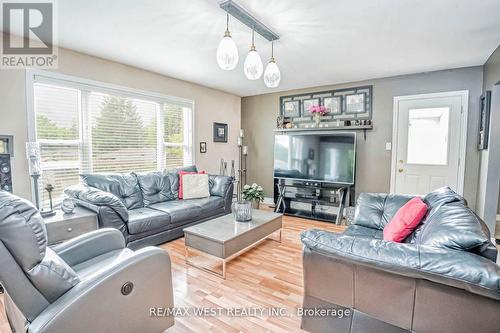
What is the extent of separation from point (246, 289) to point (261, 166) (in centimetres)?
375

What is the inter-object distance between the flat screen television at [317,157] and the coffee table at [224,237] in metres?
1.87

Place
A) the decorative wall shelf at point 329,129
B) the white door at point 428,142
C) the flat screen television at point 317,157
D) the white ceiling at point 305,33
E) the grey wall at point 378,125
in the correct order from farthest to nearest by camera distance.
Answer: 1. the decorative wall shelf at point 329,129
2. the flat screen television at point 317,157
3. the white door at point 428,142
4. the grey wall at point 378,125
5. the white ceiling at point 305,33

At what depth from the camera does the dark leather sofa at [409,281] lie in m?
1.02

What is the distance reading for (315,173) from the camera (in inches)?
179

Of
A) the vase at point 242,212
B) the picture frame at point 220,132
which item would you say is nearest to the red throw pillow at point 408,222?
the vase at point 242,212

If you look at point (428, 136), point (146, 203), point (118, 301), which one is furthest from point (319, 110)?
point (118, 301)

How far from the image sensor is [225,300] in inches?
79.9

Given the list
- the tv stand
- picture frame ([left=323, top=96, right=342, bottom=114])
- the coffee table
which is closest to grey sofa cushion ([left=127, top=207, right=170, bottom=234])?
the coffee table

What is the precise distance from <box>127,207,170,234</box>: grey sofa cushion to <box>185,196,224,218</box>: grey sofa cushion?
56cm

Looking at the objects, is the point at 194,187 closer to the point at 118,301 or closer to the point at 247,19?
the point at 247,19

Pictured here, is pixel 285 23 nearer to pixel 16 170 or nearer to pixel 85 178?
pixel 85 178

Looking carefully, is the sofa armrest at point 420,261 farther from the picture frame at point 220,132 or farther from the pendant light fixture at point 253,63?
the picture frame at point 220,132

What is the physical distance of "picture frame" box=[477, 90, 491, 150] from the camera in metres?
3.20

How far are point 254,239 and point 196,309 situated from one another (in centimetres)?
99
